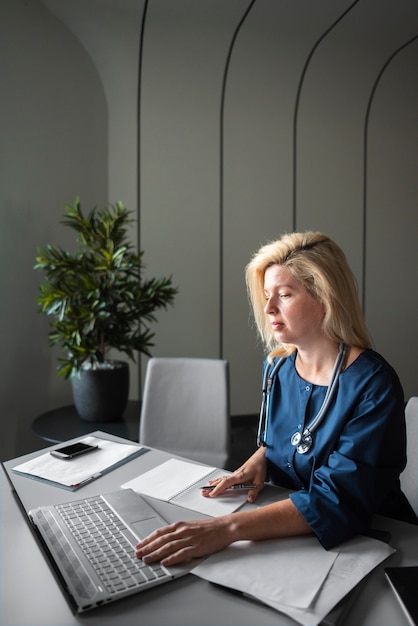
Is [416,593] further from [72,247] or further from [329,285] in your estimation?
[72,247]

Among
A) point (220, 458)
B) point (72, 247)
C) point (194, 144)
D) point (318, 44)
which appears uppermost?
point (318, 44)

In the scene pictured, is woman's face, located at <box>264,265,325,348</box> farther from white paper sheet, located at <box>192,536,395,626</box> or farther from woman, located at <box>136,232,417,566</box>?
white paper sheet, located at <box>192,536,395,626</box>

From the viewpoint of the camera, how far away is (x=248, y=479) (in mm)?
1554

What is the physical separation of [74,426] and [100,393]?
244 mm

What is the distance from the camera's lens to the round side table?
2.83m

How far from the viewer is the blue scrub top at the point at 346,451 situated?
127 cm

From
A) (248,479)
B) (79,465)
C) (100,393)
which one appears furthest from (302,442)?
(100,393)

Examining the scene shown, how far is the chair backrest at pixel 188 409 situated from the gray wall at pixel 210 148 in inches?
50.8

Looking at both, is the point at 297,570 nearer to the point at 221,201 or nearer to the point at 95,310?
the point at 95,310

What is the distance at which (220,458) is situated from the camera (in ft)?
8.36

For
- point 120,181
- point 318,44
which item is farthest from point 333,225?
point 120,181

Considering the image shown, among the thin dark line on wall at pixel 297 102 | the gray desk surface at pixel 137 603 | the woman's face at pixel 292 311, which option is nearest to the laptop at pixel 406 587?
the gray desk surface at pixel 137 603

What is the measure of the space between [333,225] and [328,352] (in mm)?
3086

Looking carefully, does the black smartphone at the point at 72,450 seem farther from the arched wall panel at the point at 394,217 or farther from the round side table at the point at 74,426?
the arched wall panel at the point at 394,217
